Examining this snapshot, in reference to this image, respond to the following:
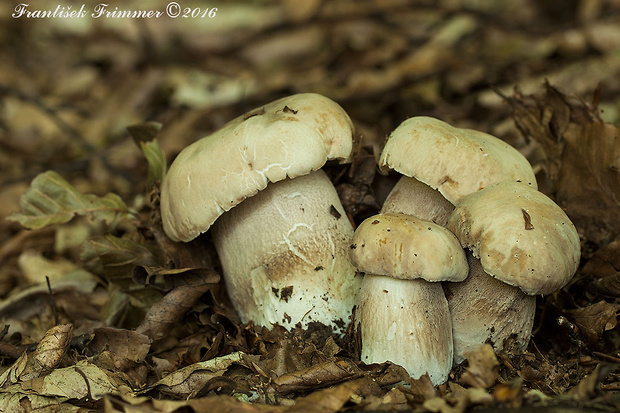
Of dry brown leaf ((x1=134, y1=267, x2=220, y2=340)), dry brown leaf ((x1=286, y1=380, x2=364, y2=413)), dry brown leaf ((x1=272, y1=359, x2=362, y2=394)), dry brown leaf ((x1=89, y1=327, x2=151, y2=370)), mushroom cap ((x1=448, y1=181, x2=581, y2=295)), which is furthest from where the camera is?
dry brown leaf ((x1=134, y1=267, x2=220, y2=340))

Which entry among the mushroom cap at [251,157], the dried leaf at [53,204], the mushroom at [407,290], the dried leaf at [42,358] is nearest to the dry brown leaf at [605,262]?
the mushroom at [407,290]

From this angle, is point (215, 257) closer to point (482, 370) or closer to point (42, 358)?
point (42, 358)

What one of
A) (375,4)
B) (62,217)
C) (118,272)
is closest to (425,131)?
(118,272)

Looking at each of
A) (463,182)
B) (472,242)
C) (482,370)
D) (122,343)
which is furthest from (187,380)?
(463,182)

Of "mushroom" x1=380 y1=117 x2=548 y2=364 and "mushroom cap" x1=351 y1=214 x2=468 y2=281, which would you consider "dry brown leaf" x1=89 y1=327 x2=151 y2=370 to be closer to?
"mushroom cap" x1=351 y1=214 x2=468 y2=281

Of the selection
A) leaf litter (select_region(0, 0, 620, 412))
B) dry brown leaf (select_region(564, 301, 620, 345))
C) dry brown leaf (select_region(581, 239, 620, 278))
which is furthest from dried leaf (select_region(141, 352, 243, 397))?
dry brown leaf (select_region(581, 239, 620, 278))
